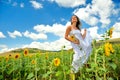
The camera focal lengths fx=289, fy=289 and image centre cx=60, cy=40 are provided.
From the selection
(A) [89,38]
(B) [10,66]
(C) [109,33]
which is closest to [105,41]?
(C) [109,33]

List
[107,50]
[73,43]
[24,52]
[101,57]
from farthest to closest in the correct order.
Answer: [73,43]
[24,52]
[101,57]
[107,50]

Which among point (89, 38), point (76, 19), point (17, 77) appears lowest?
point (17, 77)

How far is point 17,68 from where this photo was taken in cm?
596

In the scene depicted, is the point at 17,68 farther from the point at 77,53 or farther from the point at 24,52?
the point at 77,53

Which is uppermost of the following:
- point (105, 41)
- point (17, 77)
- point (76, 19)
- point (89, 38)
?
point (76, 19)

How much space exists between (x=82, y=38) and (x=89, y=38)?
180 mm

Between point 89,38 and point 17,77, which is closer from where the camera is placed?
point 17,77

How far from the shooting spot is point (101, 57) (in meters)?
3.05

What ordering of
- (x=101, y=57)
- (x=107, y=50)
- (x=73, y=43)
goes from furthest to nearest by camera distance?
(x=73, y=43), (x=101, y=57), (x=107, y=50)

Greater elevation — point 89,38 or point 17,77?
point 89,38

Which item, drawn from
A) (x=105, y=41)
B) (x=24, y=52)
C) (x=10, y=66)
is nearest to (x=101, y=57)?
(x=105, y=41)

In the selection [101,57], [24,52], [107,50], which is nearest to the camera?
[107,50]

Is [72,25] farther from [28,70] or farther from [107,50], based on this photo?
[107,50]

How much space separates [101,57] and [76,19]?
348 centimetres
